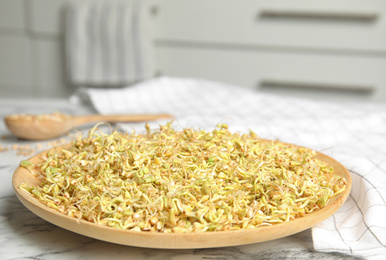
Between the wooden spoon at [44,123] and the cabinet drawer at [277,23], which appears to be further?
the cabinet drawer at [277,23]

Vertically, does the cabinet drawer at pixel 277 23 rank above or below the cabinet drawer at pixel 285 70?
above

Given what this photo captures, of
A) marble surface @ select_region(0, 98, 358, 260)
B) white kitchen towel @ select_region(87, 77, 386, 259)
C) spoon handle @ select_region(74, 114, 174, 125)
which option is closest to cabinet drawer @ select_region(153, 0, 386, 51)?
white kitchen towel @ select_region(87, 77, 386, 259)

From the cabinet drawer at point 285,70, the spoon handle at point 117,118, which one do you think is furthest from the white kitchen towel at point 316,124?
the cabinet drawer at point 285,70

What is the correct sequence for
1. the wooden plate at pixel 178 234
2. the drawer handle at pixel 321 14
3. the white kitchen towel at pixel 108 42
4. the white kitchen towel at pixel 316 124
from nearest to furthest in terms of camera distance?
the wooden plate at pixel 178 234 → the white kitchen towel at pixel 316 124 → the drawer handle at pixel 321 14 → the white kitchen towel at pixel 108 42

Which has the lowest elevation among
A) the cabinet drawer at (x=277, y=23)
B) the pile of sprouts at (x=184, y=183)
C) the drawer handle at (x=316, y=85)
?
the drawer handle at (x=316, y=85)

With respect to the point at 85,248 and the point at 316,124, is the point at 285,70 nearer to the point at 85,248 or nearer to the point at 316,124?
the point at 316,124

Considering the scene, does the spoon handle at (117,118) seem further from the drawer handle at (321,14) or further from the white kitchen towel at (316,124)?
the drawer handle at (321,14)

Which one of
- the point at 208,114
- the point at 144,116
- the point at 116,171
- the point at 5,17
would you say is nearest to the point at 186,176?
the point at 116,171
